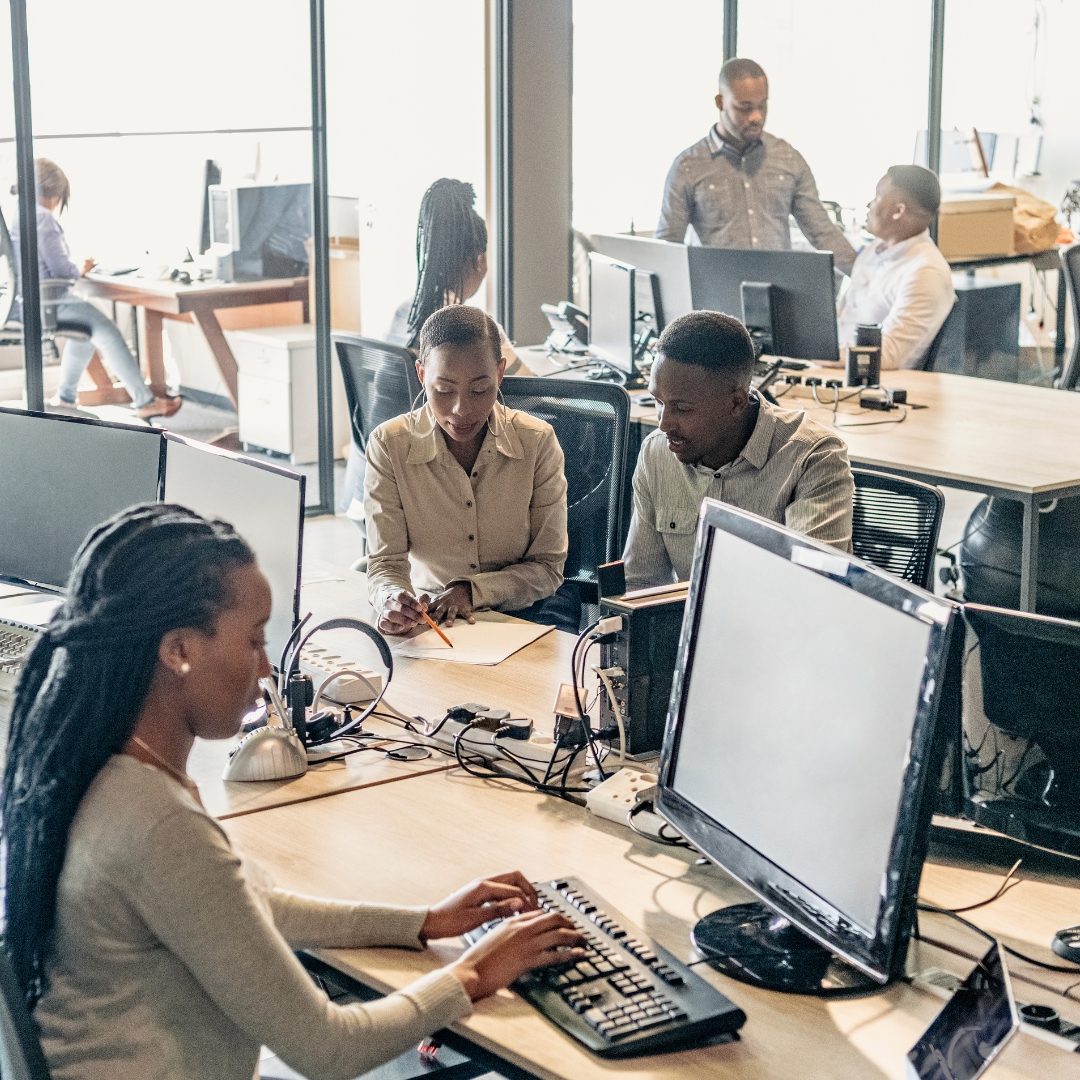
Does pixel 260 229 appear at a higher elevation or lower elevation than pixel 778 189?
lower

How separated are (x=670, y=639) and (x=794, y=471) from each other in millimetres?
719

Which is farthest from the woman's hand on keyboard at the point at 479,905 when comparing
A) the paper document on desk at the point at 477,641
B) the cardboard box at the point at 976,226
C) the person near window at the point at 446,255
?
the cardboard box at the point at 976,226

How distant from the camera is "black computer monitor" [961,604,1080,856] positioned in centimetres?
148

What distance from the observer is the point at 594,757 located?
202 cm

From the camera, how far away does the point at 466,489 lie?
2885 millimetres

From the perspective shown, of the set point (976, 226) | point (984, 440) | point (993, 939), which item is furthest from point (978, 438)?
point (976, 226)

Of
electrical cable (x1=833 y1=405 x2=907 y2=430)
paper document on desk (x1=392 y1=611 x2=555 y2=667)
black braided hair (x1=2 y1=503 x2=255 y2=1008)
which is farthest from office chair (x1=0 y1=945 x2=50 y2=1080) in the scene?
electrical cable (x1=833 y1=405 x2=907 y2=430)

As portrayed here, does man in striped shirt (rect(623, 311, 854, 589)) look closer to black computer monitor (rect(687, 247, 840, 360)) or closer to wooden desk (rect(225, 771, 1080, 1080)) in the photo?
wooden desk (rect(225, 771, 1080, 1080))

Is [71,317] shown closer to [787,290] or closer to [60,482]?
[787,290]

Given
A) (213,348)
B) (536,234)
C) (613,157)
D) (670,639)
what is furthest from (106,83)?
(670,639)

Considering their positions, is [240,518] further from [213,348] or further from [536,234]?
[536,234]

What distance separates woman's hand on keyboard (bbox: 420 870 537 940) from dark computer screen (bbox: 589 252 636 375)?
2.93 m

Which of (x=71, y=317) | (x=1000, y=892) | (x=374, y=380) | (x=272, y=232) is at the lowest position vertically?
(x=1000, y=892)

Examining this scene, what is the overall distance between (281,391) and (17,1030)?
4.69 metres
